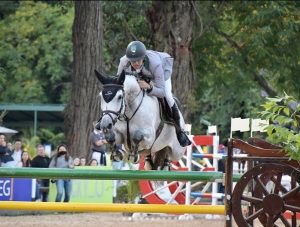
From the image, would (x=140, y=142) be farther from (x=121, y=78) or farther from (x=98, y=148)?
(x=98, y=148)

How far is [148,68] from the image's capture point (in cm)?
1136

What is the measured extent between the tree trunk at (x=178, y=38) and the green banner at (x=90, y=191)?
3.82 metres

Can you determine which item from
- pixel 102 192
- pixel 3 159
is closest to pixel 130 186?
pixel 102 192

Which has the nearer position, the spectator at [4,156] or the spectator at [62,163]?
the spectator at [4,156]

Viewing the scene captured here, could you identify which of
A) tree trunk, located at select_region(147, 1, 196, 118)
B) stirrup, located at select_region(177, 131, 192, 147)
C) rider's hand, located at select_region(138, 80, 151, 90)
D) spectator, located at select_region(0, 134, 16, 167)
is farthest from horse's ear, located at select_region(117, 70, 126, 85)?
tree trunk, located at select_region(147, 1, 196, 118)

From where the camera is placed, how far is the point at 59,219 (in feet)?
56.9

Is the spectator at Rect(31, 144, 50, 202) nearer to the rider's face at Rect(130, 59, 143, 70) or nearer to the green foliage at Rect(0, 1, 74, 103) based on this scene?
the rider's face at Rect(130, 59, 143, 70)

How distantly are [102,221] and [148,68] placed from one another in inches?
241

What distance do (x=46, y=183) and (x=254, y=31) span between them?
732 centimetres

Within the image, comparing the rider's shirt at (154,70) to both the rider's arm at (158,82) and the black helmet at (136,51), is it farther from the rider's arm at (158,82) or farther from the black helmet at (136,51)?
the black helmet at (136,51)

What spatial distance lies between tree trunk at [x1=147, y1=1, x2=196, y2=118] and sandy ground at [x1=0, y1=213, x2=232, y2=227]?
4.47 m

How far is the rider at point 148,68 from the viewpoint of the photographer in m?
11.0

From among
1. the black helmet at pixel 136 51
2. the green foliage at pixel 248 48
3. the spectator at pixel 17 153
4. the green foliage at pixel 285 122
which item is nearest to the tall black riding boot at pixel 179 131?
the black helmet at pixel 136 51

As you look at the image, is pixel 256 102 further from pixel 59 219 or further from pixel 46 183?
pixel 59 219
